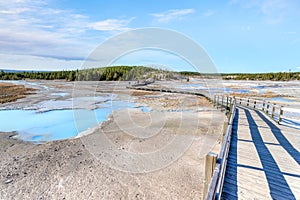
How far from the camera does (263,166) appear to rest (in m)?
4.15

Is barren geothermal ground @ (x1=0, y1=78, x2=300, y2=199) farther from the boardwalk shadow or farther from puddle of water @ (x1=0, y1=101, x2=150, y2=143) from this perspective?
the boardwalk shadow

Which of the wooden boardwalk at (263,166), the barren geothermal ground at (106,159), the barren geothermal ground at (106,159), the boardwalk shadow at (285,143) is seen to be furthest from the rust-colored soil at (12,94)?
the boardwalk shadow at (285,143)

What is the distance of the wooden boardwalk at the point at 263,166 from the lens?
128 inches

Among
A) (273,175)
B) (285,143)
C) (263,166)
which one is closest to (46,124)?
(263,166)

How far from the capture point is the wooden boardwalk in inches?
128

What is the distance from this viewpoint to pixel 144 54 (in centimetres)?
1070

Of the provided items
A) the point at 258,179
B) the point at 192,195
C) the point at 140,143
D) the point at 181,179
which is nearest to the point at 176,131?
the point at 140,143

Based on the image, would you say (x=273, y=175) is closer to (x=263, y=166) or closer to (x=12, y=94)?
(x=263, y=166)

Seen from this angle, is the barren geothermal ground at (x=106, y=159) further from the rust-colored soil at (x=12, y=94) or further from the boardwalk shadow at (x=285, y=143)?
the rust-colored soil at (x=12, y=94)

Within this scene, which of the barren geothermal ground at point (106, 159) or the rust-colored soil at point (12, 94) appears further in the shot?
the rust-colored soil at point (12, 94)

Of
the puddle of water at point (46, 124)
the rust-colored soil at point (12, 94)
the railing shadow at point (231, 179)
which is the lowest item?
the puddle of water at point (46, 124)

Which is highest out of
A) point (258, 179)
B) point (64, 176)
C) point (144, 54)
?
point (144, 54)

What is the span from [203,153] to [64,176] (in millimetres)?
5460

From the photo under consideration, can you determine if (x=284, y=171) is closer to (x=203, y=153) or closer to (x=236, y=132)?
(x=236, y=132)
